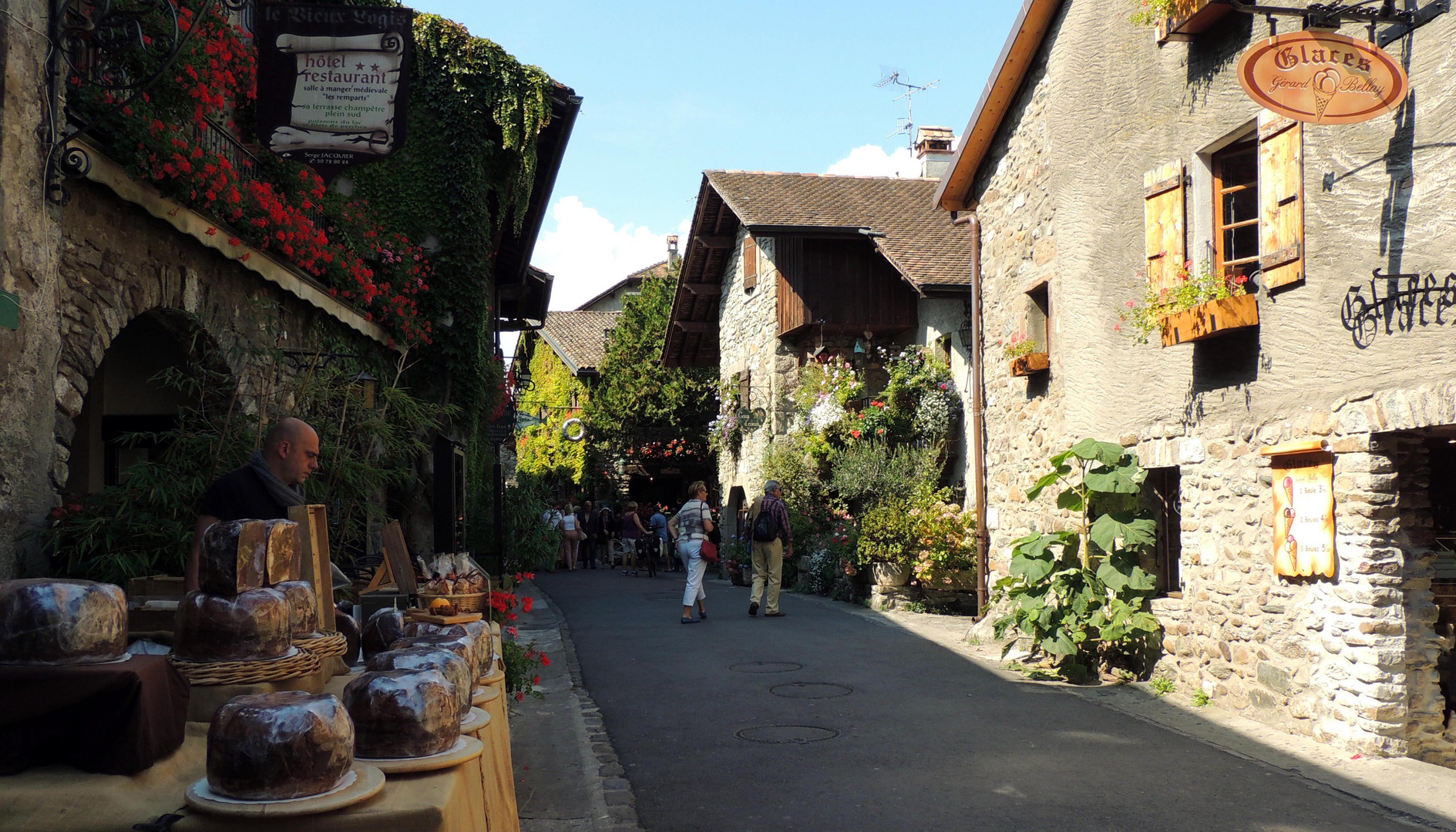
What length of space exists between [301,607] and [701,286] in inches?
944

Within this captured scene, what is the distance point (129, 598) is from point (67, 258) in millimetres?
2510

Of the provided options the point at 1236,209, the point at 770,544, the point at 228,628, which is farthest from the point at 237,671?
the point at 770,544

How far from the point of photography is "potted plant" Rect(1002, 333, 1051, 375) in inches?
422

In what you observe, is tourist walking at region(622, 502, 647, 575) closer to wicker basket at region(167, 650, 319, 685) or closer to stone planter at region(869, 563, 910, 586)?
stone planter at region(869, 563, 910, 586)

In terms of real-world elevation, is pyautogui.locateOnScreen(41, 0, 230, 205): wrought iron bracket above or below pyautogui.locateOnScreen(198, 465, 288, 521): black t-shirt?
above

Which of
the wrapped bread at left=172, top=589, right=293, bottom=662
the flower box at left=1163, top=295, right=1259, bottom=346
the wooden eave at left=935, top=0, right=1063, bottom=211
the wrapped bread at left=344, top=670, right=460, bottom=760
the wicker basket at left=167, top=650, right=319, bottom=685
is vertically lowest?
the wrapped bread at left=344, top=670, right=460, bottom=760

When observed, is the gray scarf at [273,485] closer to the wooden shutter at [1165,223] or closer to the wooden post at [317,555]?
the wooden post at [317,555]

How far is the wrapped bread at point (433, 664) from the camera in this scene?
2768 millimetres

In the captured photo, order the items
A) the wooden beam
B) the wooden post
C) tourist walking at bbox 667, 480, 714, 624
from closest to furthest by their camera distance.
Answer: the wooden post, tourist walking at bbox 667, 480, 714, 624, the wooden beam

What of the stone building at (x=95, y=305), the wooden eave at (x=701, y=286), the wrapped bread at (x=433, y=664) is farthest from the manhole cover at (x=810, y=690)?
the wooden eave at (x=701, y=286)

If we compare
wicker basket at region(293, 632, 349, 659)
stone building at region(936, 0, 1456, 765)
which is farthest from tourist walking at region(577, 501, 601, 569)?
wicker basket at region(293, 632, 349, 659)

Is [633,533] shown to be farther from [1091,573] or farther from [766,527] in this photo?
[1091,573]

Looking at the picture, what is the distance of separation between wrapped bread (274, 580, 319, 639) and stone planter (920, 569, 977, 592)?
1209 cm

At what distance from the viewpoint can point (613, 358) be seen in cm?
3506
